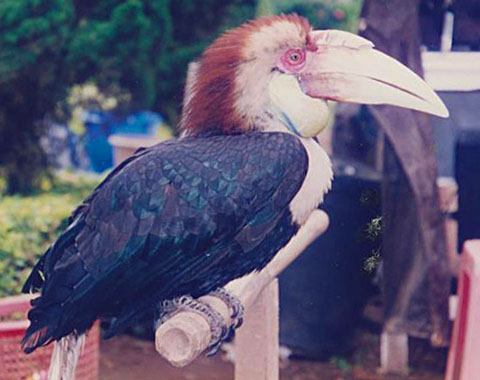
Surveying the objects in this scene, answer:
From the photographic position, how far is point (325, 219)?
1545 millimetres

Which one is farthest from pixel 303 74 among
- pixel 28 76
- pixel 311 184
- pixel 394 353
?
pixel 28 76

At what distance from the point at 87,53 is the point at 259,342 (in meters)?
1.54

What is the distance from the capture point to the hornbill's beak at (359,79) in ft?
3.45

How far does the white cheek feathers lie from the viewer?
1055 millimetres

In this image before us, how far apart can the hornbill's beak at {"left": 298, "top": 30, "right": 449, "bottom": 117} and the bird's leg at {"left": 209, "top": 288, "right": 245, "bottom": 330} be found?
35 centimetres

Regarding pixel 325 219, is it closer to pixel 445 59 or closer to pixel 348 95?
pixel 445 59

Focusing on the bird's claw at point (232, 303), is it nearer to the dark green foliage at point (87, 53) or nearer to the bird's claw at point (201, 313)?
the bird's claw at point (201, 313)

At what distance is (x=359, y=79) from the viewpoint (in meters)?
1.05

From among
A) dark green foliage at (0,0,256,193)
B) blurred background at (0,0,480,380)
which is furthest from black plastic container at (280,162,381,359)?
dark green foliage at (0,0,256,193)

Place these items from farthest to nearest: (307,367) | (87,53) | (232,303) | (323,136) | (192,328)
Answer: (323,136)
(87,53)
(307,367)
(232,303)
(192,328)

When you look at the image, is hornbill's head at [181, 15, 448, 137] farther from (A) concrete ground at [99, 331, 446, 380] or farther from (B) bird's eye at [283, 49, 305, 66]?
(A) concrete ground at [99, 331, 446, 380]

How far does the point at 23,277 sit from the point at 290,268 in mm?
750

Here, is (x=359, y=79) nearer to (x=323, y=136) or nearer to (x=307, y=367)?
(x=307, y=367)

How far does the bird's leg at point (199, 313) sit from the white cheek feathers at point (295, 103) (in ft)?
0.99
